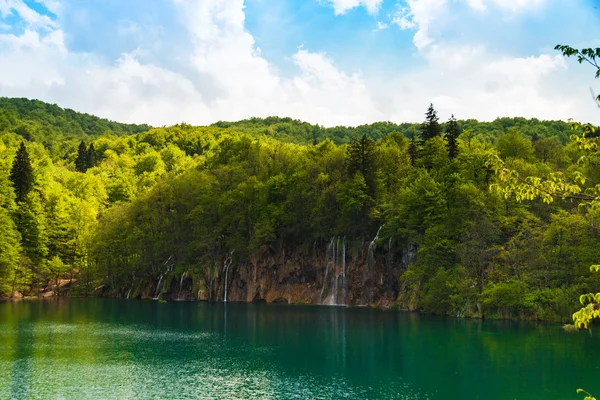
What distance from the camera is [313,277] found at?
79438 mm

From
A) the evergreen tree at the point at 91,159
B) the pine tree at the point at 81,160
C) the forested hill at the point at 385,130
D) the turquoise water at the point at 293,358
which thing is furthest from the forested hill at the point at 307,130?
the turquoise water at the point at 293,358

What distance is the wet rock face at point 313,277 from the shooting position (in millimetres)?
71875

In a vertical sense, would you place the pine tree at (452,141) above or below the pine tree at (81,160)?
below

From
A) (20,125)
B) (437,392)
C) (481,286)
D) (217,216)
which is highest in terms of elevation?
(20,125)

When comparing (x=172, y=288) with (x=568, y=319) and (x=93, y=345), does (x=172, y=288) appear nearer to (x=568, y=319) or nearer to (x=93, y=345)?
(x=93, y=345)

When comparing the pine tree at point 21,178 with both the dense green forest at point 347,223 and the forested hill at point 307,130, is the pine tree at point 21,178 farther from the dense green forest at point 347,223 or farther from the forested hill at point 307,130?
the forested hill at point 307,130

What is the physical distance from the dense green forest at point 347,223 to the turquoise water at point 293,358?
18.6ft

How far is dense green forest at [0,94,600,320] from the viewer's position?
53.5 metres

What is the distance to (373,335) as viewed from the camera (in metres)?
44.7

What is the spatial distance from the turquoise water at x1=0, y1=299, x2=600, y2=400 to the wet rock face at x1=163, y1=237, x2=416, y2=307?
580 inches

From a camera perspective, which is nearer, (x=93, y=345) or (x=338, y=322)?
(x=93, y=345)

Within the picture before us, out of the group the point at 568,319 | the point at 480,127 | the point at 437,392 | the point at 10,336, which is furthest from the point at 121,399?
the point at 480,127

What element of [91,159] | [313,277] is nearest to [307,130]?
[91,159]

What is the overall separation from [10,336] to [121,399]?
2254 centimetres
